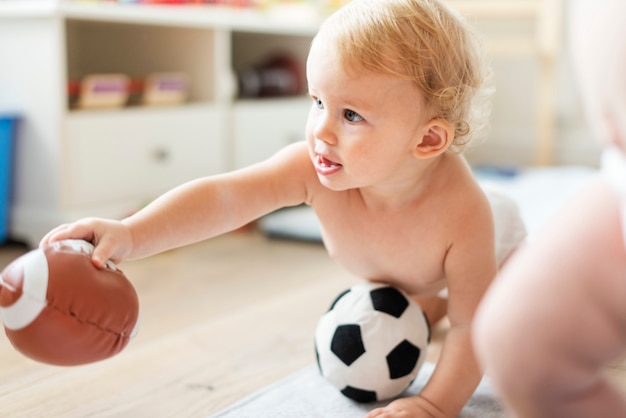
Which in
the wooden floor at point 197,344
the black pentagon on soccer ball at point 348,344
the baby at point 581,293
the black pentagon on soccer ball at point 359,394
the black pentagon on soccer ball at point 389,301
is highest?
the baby at point 581,293

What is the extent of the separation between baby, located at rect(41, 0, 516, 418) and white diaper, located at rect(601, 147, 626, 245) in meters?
0.26

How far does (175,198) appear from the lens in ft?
2.77

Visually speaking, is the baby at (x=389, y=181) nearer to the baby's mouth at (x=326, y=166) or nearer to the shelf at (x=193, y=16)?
the baby's mouth at (x=326, y=166)

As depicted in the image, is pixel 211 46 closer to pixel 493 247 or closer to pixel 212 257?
pixel 212 257

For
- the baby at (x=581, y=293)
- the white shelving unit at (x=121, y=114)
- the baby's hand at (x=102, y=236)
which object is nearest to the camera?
the baby at (x=581, y=293)

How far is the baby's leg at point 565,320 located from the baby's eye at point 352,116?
0.27 meters

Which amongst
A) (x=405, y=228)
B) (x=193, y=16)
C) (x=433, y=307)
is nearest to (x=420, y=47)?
(x=405, y=228)

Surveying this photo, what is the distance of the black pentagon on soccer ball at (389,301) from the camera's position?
0.93 metres

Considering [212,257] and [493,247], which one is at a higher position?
[493,247]

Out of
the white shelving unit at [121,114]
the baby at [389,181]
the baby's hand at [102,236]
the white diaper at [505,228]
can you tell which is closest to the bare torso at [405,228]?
the baby at [389,181]

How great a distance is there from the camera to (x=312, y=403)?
91 centimetres

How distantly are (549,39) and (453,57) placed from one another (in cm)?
200

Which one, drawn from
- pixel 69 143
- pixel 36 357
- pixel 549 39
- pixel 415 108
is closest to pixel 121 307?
pixel 36 357


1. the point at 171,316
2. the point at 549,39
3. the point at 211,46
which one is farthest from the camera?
the point at 549,39
